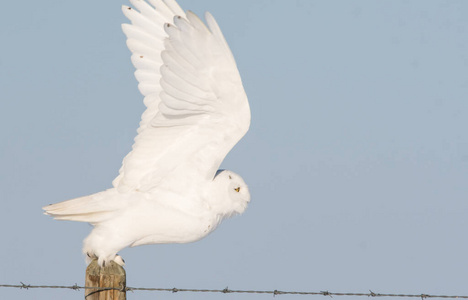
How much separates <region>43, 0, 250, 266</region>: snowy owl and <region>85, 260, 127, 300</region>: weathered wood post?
482 millimetres

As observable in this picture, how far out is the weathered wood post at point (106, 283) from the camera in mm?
6539

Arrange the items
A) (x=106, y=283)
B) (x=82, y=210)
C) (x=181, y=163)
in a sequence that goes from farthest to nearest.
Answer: (x=181, y=163) → (x=82, y=210) → (x=106, y=283)

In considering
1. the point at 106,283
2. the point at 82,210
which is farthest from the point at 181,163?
the point at 106,283

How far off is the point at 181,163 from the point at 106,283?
1705 millimetres

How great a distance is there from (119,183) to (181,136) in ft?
2.45

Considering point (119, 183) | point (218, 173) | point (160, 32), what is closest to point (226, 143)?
point (218, 173)

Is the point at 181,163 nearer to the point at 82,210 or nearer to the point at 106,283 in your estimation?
the point at 82,210

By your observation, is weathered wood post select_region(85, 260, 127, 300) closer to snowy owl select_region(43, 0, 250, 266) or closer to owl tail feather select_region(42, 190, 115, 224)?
snowy owl select_region(43, 0, 250, 266)

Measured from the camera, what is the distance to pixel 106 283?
6.58 metres

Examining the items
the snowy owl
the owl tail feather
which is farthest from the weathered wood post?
the owl tail feather

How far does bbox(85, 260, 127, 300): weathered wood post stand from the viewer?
6.54 m

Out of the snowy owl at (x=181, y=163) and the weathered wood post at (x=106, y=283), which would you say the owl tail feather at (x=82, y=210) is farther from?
the weathered wood post at (x=106, y=283)

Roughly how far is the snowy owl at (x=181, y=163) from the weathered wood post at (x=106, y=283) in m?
0.48

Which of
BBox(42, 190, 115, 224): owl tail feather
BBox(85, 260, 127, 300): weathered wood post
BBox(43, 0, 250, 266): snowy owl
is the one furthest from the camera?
BBox(42, 190, 115, 224): owl tail feather
